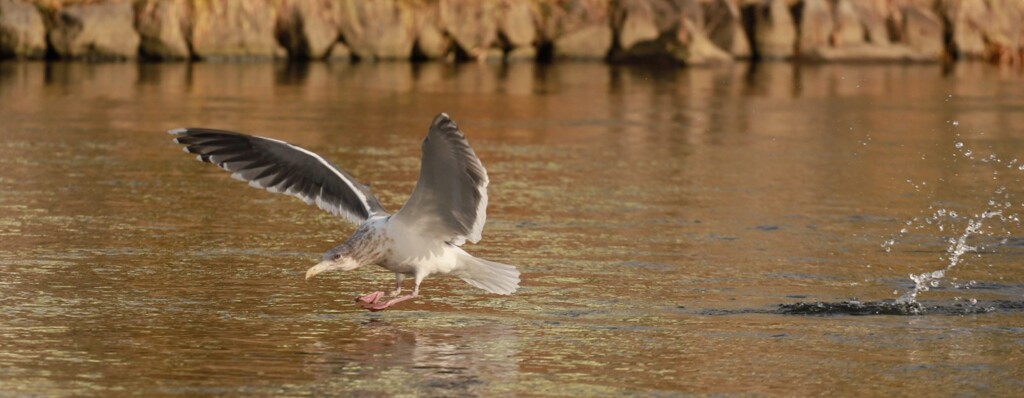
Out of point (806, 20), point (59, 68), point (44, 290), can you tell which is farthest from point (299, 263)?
point (806, 20)

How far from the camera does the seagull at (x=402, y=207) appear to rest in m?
9.38

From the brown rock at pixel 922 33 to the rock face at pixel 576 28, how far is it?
7653mm

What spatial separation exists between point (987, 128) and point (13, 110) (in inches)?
465

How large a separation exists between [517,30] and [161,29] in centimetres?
860

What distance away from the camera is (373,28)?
4059 cm

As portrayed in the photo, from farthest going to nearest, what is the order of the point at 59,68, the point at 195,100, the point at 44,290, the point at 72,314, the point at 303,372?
the point at 59,68, the point at 195,100, the point at 44,290, the point at 72,314, the point at 303,372

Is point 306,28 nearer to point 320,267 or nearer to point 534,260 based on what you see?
point 534,260

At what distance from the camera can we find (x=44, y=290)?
405 inches

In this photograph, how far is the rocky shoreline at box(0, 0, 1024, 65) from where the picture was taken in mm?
37562

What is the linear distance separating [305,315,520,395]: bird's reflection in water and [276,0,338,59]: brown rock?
30489mm

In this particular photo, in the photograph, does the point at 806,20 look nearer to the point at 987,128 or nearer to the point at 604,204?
the point at 987,128

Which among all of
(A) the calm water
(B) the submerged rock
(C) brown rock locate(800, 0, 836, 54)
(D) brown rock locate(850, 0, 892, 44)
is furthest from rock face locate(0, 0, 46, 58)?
(B) the submerged rock

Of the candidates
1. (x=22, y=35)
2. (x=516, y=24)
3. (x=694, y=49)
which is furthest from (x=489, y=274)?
(x=516, y=24)

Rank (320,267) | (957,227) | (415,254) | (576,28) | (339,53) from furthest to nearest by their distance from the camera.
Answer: (576,28) < (339,53) < (957,227) < (415,254) < (320,267)
